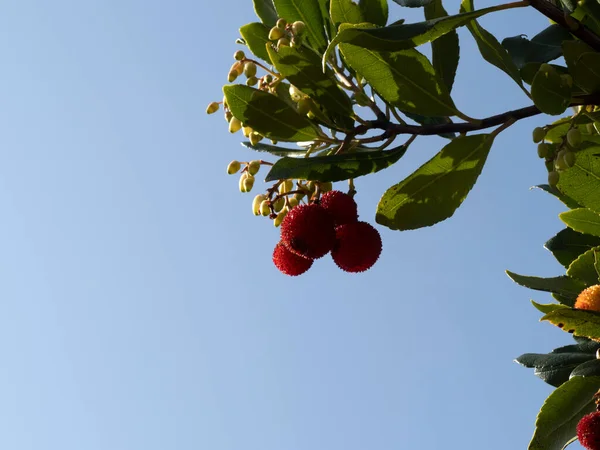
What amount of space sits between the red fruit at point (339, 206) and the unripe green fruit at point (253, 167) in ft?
0.73

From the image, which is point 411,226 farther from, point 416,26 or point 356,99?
point 416,26

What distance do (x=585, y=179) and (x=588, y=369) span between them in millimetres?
576

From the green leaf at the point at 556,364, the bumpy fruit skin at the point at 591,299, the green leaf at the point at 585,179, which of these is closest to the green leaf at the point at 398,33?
the green leaf at the point at 585,179

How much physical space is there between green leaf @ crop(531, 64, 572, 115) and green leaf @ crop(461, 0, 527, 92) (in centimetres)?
24

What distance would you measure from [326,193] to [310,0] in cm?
59

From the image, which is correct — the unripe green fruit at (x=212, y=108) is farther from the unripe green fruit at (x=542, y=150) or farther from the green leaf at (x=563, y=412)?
the green leaf at (x=563, y=412)

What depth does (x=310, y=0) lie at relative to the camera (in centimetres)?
238

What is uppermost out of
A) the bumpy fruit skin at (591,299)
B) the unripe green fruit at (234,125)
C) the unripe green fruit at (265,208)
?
the unripe green fruit at (234,125)

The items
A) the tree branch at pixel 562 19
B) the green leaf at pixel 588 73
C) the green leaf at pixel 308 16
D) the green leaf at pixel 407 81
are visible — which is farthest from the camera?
the green leaf at pixel 308 16

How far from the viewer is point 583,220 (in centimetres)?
257

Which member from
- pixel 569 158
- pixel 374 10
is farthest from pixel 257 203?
pixel 569 158

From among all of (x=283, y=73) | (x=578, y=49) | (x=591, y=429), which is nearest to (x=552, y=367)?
(x=591, y=429)

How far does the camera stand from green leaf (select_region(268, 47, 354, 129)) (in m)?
2.19

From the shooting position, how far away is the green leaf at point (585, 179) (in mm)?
2326
